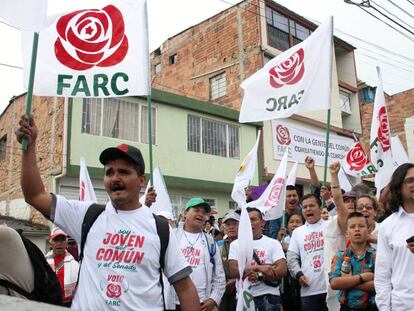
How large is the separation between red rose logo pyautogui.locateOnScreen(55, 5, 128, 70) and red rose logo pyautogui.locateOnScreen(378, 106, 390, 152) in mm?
3517

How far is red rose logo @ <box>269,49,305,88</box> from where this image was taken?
247 inches

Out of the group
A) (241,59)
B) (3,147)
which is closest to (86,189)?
(3,147)

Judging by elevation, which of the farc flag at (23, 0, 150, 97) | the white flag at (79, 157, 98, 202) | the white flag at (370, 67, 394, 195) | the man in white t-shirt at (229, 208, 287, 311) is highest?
the farc flag at (23, 0, 150, 97)

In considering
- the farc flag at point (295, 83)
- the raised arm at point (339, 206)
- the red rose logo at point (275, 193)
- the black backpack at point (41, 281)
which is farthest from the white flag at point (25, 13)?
the red rose logo at point (275, 193)

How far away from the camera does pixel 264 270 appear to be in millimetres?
4539

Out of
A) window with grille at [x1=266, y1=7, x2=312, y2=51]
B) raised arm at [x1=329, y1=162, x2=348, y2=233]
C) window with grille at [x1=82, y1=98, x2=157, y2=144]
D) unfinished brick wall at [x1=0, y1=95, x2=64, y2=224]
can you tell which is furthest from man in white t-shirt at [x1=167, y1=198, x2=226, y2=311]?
window with grille at [x1=266, y1=7, x2=312, y2=51]

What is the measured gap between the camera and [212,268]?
4660 millimetres

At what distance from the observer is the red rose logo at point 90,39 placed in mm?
4512

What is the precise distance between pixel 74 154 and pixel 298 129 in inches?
410

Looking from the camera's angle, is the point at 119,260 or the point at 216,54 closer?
the point at 119,260

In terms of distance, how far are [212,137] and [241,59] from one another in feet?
16.8

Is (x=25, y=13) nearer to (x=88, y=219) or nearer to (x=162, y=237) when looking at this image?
(x=88, y=219)

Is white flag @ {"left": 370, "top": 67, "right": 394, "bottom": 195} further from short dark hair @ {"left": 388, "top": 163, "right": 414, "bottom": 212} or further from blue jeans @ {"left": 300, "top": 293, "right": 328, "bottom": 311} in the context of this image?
short dark hair @ {"left": 388, "top": 163, "right": 414, "bottom": 212}

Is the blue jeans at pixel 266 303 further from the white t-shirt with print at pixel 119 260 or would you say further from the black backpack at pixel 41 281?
the black backpack at pixel 41 281
